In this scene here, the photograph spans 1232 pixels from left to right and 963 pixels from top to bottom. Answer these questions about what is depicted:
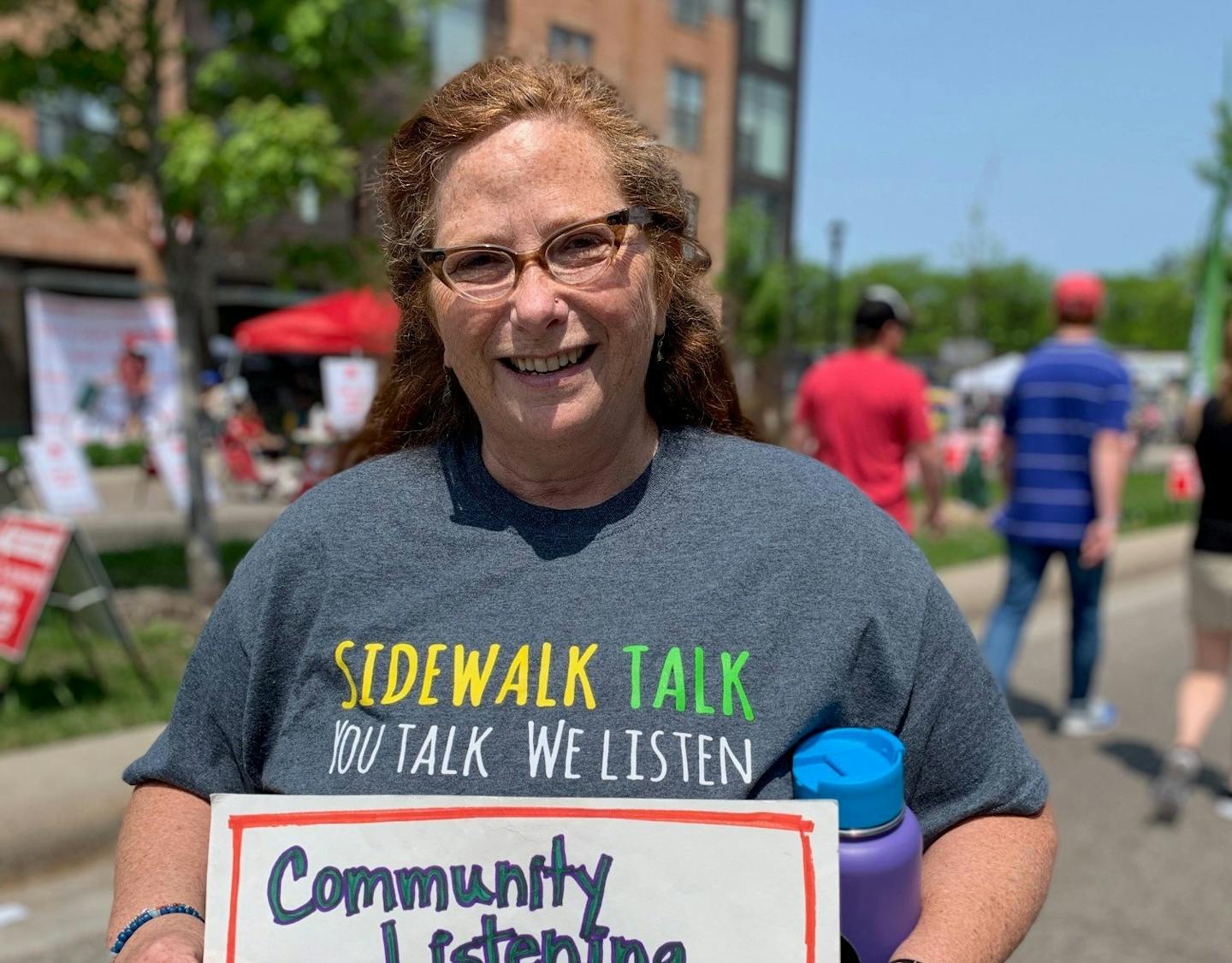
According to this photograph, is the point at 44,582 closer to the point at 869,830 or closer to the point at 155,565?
the point at 155,565

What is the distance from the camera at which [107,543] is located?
1056 cm

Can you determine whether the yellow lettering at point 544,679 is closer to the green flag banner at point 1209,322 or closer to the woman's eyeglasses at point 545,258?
the woman's eyeglasses at point 545,258

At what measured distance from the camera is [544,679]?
143 cm

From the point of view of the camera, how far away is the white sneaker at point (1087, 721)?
5.81m

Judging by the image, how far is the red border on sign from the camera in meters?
1.28

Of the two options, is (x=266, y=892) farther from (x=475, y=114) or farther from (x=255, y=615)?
(x=475, y=114)

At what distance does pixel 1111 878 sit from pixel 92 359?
1222 centimetres

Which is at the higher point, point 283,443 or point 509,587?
point 509,587

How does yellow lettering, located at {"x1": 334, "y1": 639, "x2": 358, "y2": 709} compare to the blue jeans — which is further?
the blue jeans

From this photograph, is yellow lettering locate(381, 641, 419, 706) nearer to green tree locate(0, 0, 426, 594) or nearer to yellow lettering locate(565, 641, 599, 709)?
yellow lettering locate(565, 641, 599, 709)

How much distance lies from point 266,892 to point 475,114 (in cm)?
96

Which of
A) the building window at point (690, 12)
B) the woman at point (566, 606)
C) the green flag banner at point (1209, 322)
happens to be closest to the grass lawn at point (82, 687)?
the woman at point (566, 606)

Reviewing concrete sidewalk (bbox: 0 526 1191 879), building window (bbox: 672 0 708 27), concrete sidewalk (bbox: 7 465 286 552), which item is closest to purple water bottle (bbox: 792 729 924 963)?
concrete sidewalk (bbox: 0 526 1191 879)

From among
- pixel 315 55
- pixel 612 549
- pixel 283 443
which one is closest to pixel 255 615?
pixel 612 549
